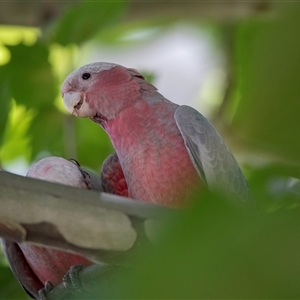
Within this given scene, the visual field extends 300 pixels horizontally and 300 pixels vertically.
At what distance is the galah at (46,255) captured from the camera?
1.46 metres

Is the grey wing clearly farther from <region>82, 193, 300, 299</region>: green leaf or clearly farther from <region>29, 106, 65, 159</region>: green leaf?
<region>82, 193, 300, 299</region>: green leaf

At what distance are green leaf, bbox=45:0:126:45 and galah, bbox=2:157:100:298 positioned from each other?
716 mm

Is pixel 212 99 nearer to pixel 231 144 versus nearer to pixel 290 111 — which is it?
pixel 231 144

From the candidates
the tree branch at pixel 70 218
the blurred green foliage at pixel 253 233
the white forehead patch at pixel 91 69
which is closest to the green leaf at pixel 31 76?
the white forehead patch at pixel 91 69

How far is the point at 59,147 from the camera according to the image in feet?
7.63

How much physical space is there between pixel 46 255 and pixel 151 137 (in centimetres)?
42

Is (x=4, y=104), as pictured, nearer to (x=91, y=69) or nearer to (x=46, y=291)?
(x=91, y=69)

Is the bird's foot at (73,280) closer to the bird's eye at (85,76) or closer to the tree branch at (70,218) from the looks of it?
the tree branch at (70,218)

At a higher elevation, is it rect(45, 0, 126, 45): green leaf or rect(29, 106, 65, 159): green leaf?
rect(45, 0, 126, 45): green leaf

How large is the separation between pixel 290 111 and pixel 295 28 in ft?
0.13

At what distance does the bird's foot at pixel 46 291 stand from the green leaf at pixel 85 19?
39.9 inches

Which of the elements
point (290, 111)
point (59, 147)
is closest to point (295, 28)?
point (290, 111)

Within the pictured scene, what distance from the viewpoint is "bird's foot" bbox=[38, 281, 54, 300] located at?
4.58 ft

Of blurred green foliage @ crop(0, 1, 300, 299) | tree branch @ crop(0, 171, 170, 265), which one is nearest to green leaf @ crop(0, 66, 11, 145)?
tree branch @ crop(0, 171, 170, 265)
